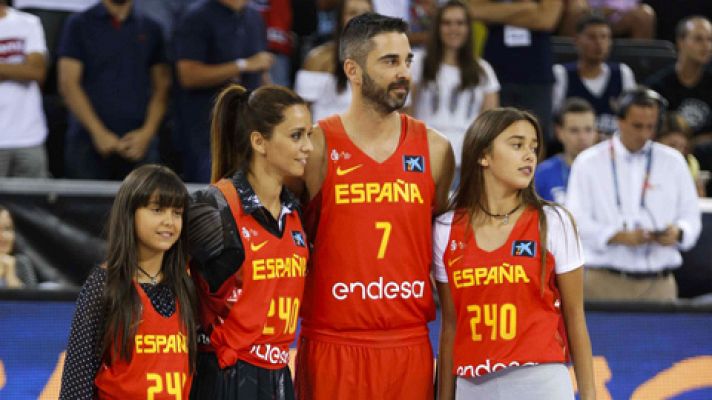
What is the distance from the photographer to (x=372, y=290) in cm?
459

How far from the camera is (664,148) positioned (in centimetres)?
725

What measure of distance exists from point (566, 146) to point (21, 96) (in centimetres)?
370

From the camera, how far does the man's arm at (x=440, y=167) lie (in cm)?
475

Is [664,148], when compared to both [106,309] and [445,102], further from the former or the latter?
[106,309]

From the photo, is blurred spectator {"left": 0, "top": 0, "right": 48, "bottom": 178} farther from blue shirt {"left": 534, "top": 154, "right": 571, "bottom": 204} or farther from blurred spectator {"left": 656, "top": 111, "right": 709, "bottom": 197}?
blurred spectator {"left": 656, "top": 111, "right": 709, "bottom": 197}

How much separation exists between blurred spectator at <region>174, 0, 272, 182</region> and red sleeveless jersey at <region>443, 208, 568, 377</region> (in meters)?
3.66

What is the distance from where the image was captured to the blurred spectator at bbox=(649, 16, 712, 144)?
9.37m

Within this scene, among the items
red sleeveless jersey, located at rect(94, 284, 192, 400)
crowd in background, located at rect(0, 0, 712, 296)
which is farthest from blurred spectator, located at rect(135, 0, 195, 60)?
red sleeveless jersey, located at rect(94, 284, 192, 400)

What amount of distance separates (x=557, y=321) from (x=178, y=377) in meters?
1.43

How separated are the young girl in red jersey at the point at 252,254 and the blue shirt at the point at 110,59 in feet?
12.0

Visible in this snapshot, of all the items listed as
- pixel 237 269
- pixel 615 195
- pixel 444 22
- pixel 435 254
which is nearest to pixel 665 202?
pixel 615 195

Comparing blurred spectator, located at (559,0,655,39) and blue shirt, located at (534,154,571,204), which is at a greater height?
blurred spectator, located at (559,0,655,39)

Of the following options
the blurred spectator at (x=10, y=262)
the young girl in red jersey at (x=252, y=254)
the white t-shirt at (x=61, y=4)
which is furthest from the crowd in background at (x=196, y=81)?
the young girl in red jersey at (x=252, y=254)

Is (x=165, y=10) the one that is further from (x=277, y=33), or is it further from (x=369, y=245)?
(x=369, y=245)
